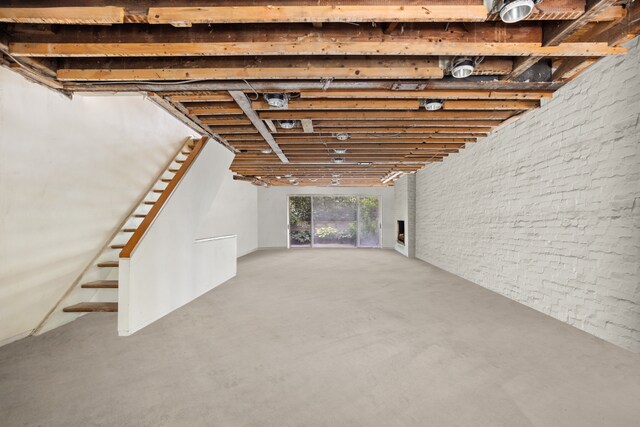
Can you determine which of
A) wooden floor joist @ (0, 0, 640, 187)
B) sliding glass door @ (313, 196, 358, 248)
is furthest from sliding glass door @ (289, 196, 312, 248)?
wooden floor joist @ (0, 0, 640, 187)

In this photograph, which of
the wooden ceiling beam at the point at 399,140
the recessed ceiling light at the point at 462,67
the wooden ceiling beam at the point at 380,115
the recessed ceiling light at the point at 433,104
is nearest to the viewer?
the recessed ceiling light at the point at 462,67

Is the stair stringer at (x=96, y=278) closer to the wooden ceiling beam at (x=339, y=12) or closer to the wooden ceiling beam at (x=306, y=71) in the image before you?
the wooden ceiling beam at (x=306, y=71)

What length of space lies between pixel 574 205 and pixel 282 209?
956cm

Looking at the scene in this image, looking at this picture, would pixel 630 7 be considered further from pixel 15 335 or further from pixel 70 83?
pixel 15 335

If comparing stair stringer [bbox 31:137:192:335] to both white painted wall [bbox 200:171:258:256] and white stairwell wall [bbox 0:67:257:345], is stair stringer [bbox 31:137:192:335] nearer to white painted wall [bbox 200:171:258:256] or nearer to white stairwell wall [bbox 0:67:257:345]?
white stairwell wall [bbox 0:67:257:345]

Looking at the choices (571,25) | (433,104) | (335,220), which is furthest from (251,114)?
(335,220)

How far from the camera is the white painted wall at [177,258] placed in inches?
115

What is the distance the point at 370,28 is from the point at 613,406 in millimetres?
2947

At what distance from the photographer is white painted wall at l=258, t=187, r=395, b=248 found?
11680 millimetres

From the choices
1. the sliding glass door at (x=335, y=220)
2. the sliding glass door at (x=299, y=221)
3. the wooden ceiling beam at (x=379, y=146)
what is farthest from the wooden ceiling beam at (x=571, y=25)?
the sliding glass door at (x=299, y=221)

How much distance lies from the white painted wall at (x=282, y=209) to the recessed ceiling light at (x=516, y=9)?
9816mm

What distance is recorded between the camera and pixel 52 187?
9.86ft

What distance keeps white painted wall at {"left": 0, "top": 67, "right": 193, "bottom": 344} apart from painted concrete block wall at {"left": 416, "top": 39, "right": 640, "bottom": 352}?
5344 millimetres

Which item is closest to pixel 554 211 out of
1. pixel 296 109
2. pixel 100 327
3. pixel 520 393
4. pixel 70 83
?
pixel 520 393
